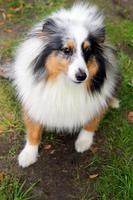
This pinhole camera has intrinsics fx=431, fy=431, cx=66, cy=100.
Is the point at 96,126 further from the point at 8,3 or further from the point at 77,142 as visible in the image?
the point at 8,3

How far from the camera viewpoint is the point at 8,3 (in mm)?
4836

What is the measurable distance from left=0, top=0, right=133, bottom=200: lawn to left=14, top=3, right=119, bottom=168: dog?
0.13 m

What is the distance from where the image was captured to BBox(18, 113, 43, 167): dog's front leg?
3.14 metres

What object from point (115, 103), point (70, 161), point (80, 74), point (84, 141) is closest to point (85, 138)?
point (84, 141)

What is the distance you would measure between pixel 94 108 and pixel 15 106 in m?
0.85

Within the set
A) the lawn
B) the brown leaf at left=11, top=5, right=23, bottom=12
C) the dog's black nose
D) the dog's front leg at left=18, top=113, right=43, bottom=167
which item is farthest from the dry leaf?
the brown leaf at left=11, top=5, right=23, bottom=12

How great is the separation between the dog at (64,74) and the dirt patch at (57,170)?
81mm

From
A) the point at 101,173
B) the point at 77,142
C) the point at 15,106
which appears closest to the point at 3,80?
the point at 15,106

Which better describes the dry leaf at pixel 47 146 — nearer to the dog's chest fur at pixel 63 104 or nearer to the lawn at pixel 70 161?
the lawn at pixel 70 161

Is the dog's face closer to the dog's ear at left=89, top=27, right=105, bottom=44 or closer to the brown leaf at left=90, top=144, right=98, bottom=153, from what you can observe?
the dog's ear at left=89, top=27, right=105, bottom=44

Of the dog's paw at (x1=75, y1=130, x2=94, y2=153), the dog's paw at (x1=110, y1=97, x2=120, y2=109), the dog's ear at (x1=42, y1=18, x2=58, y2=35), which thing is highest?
the dog's ear at (x1=42, y1=18, x2=58, y2=35)

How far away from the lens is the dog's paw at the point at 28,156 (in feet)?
10.4

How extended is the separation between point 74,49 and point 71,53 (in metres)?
0.03

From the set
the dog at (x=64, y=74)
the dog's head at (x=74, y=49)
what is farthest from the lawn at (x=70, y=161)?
the dog's head at (x=74, y=49)
